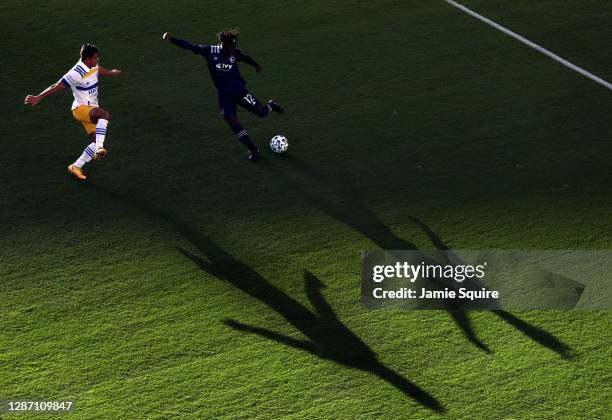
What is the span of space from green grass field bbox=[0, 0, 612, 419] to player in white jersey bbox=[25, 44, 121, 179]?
0.53 m

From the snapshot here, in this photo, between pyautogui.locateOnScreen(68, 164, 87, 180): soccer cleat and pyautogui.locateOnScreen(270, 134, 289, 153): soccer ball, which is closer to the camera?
pyautogui.locateOnScreen(68, 164, 87, 180): soccer cleat

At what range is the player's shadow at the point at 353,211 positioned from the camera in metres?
11.1

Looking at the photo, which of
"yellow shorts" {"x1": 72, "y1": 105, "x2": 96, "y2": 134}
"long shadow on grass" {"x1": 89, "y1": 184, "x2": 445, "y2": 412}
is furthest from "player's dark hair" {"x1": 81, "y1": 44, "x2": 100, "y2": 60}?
"long shadow on grass" {"x1": 89, "y1": 184, "x2": 445, "y2": 412}

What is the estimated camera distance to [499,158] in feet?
48.6

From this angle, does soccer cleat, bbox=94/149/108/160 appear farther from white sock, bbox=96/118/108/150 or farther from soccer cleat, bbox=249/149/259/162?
soccer cleat, bbox=249/149/259/162

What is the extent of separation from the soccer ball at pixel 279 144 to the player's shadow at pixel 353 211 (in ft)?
0.54


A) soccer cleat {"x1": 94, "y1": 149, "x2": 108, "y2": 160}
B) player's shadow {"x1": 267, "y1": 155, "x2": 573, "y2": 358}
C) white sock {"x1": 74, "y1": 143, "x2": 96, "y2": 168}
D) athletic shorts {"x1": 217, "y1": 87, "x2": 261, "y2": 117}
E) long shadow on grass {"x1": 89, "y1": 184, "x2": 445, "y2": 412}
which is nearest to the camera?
long shadow on grass {"x1": 89, "y1": 184, "x2": 445, "y2": 412}

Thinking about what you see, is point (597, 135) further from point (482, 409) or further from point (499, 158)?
point (482, 409)

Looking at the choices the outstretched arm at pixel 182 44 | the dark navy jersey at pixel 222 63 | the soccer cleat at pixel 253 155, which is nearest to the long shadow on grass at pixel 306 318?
the soccer cleat at pixel 253 155

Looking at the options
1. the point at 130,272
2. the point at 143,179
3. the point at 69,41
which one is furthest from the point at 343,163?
the point at 69,41

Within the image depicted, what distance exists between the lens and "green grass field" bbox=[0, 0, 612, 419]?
10.3 meters

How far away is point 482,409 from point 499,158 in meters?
5.99

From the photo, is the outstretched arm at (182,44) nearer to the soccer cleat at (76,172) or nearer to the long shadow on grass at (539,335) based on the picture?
the soccer cleat at (76,172)

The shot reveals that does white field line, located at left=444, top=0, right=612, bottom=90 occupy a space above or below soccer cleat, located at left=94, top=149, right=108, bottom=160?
above
